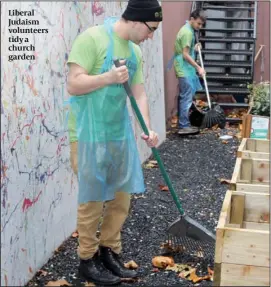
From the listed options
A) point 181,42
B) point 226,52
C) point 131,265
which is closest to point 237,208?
point 131,265

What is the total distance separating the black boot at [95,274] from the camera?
3.62 m

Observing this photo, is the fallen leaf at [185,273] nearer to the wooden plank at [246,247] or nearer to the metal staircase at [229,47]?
the wooden plank at [246,247]

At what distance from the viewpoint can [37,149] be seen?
3678 mm

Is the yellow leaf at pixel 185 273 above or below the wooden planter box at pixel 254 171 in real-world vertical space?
below

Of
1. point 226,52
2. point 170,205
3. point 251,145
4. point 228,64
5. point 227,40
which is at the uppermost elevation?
A: point 227,40

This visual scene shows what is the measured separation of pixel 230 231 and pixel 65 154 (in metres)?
1.73

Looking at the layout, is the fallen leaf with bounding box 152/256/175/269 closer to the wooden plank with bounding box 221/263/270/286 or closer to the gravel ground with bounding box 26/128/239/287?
the gravel ground with bounding box 26/128/239/287

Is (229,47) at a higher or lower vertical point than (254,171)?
higher

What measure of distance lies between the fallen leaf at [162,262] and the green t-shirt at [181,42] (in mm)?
5013

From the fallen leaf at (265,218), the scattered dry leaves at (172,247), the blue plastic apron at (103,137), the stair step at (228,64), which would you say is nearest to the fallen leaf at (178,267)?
the scattered dry leaves at (172,247)

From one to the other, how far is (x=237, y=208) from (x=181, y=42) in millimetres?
5284

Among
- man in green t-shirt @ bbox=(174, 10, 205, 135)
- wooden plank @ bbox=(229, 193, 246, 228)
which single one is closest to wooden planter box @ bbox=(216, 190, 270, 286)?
wooden plank @ bbox=(229, 193, 246, 228)

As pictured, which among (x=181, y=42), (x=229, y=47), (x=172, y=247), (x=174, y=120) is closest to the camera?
(x=172, y=247)

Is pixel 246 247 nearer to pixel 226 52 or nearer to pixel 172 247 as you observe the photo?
pixel 172 247
